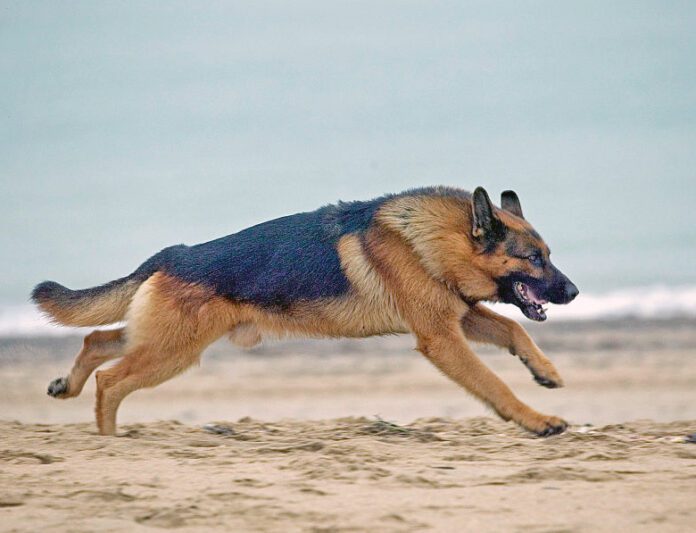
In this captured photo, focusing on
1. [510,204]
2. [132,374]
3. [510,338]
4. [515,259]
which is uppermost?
[510,204]

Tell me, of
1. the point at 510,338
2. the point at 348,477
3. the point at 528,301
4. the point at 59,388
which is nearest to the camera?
the point at 348,477

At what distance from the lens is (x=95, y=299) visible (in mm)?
8695

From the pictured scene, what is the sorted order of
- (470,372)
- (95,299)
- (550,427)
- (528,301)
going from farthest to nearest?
(95,299) → (528,301) → (470,372) → (550,427)

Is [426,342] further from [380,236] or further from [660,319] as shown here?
[660,319]

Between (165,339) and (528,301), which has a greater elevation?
(528,301)

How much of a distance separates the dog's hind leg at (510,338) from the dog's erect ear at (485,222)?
647 millimetres

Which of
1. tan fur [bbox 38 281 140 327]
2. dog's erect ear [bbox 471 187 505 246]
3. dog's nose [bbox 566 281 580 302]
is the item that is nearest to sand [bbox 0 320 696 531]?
tan fur [bbox 38 281 140 327]

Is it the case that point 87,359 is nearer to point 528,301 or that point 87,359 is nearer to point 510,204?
point 528,301

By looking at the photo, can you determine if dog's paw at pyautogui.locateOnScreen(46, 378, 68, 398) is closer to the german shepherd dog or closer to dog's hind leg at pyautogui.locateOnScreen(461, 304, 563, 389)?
the german shepherd dog

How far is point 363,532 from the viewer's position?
16.1 feet

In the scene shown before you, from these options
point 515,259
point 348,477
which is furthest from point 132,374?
point 515,259

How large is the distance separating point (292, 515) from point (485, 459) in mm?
1738

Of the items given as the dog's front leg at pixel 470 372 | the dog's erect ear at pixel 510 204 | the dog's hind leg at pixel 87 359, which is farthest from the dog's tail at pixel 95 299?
the dog's erect ear at pixel 510 204

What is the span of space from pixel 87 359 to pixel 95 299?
490 mm
